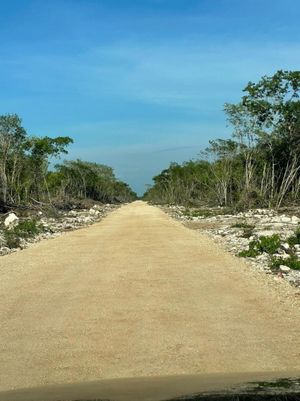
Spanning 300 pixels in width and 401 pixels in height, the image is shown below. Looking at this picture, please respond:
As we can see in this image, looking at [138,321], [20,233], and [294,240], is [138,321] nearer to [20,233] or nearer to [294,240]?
[294,240]

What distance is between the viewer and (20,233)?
886 inches

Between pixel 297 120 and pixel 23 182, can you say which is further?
pixel 23 182

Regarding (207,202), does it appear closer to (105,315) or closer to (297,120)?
(297,120)

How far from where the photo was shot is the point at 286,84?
141 feet

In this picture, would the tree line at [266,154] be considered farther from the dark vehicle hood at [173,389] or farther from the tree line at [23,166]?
the dark vehicle hood at [173,389]

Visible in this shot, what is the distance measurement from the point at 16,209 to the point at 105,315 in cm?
2836

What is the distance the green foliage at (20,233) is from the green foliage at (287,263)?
9.77 meters

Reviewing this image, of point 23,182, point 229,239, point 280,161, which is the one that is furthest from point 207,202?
point 229,239

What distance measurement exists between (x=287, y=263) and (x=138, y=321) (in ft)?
21.3

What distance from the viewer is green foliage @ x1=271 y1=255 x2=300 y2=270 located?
13195mm

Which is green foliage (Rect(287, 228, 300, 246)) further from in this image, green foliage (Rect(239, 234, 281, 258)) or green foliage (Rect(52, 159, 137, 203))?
green foliage (Rect(52, 159, 137, 203))

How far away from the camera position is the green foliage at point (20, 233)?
1947 cm

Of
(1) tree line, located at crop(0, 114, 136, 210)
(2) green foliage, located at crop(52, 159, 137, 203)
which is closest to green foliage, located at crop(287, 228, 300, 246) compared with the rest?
(1) tree line, located at crop(0, 114, 136, 210)

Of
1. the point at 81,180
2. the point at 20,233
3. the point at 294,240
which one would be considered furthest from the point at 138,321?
the point at 81,180
